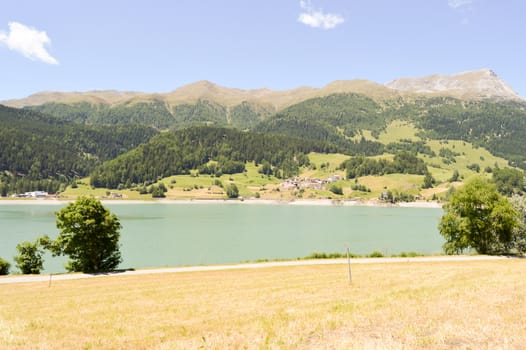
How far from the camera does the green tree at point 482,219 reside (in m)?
50.6

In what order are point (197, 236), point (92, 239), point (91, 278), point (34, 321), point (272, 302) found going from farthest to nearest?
point (197, 236) < point (92, 239) < point (91, 278) < point (272, 302) < point (34, 321)

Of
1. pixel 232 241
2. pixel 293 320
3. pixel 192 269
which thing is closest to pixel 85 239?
pixel 192 269

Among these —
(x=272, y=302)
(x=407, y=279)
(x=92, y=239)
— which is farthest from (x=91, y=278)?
(x=407, y=279)

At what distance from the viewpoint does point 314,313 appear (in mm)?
14711

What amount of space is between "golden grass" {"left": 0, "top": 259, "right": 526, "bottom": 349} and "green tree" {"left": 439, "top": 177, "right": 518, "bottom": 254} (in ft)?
111

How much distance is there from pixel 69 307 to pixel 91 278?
70.1 feet

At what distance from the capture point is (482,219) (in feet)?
171

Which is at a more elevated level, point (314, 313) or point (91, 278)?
point (314, 313)

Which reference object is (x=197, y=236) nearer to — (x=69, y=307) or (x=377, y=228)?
(x=377, y=228)

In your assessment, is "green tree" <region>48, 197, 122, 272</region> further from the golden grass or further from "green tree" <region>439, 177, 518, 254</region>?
"green tree" <region>439, 177, 518, 254</region>

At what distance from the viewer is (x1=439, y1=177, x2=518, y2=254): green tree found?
50.6 metres

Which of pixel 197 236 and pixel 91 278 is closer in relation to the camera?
pixel 91 278

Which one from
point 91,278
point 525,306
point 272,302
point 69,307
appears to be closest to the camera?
point 525,306

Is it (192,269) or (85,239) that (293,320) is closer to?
(192,269)
